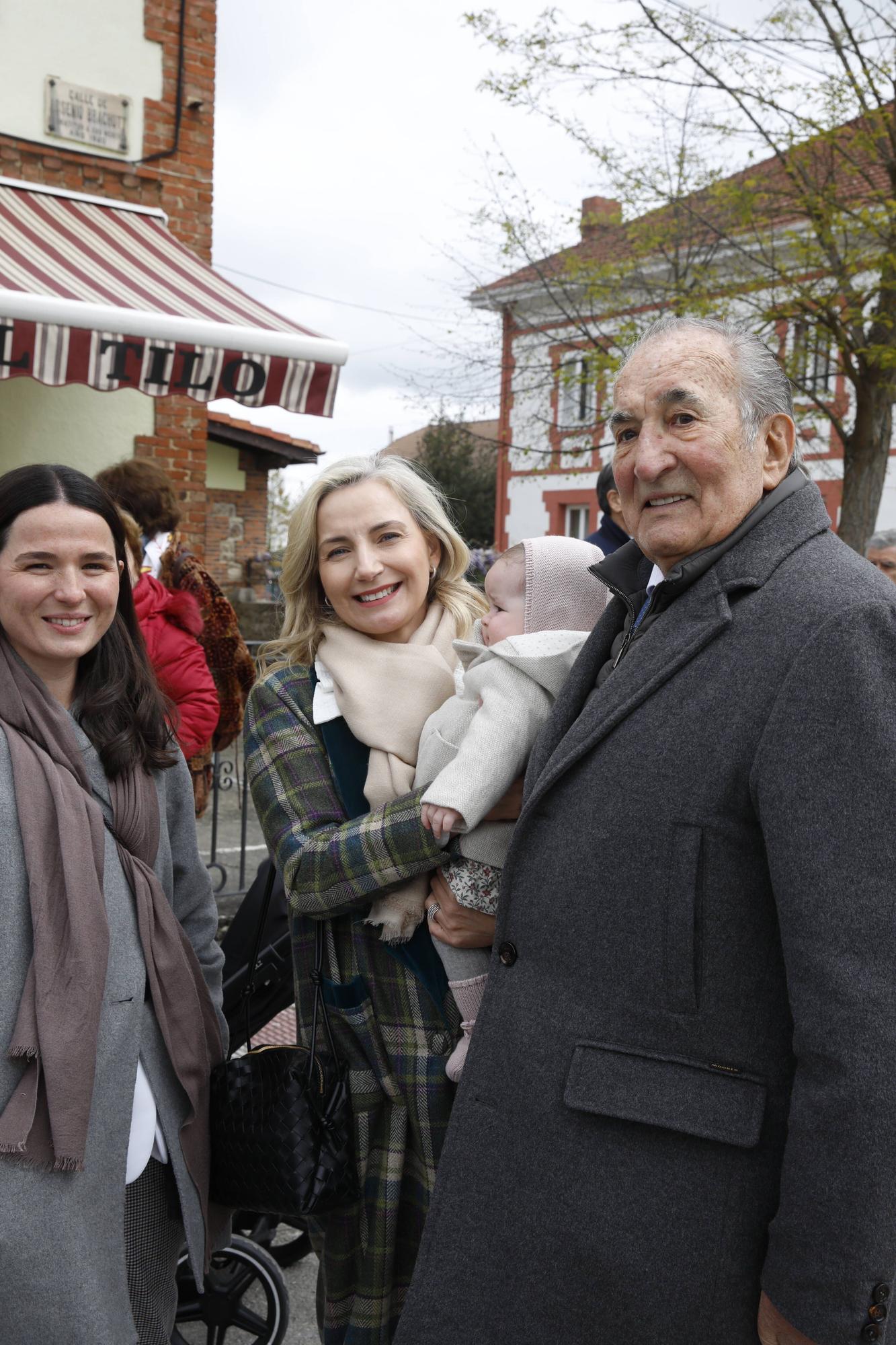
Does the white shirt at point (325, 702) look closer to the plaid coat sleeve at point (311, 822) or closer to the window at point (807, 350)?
the plaid coat sleeve at point (311, 822)

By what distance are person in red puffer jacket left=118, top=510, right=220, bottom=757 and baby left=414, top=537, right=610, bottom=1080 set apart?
233cm

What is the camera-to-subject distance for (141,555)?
4.10 m

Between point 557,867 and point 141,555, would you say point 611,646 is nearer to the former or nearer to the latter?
point 557,867

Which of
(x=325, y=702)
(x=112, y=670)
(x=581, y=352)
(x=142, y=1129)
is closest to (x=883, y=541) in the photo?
(x=325, y=702)

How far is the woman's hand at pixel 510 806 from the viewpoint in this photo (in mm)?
1831

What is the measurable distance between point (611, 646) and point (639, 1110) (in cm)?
65

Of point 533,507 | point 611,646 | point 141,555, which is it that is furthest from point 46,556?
point 533,507

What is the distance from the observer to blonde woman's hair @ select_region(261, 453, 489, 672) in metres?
2.21

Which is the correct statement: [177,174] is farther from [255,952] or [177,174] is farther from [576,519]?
[576,519]

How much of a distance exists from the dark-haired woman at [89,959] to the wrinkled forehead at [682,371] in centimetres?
109

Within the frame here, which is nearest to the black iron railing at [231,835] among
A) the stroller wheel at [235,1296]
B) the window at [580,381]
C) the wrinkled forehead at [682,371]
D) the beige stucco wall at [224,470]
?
the stroller wheel at [235,1296]

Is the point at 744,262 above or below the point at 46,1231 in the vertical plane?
above

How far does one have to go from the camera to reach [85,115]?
7.52 m

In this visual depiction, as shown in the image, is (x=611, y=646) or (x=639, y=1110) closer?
(x=639, y=1110)
